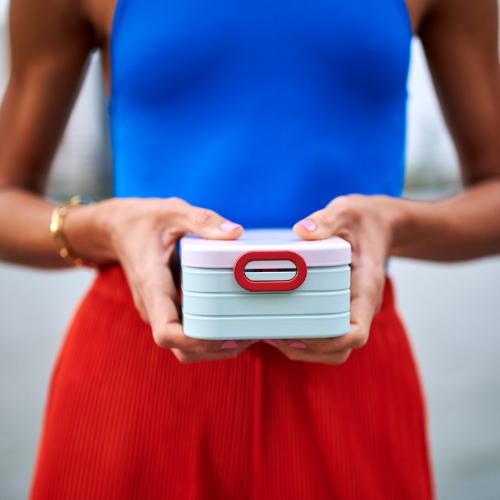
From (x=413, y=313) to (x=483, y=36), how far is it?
2788 millimetres

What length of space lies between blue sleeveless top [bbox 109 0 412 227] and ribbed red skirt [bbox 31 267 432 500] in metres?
0.14

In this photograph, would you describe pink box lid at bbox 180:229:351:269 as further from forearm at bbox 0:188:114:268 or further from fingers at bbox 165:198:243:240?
forearm at bbox 0:188:114:268

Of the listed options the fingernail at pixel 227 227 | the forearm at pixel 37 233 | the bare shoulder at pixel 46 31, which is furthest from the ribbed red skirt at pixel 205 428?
the bare shoulder at pixel 46 31

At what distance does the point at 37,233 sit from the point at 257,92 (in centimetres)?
27

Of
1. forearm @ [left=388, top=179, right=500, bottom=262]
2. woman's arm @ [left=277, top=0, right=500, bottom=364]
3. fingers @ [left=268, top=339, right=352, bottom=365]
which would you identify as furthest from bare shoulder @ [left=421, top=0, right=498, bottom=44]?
fingers @ [left=268, top=339, right=352, bottom=365]

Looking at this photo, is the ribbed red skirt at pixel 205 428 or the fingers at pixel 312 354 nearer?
the fingers at pixel 312 354

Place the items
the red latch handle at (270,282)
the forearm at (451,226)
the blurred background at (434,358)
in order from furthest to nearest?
the blurred background at (434,358) → the forearm at (451,226) → the red latch handle at (270,282)

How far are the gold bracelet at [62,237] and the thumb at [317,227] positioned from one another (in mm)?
271

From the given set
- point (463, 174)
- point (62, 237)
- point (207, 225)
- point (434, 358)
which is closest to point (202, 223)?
point (207, 225)

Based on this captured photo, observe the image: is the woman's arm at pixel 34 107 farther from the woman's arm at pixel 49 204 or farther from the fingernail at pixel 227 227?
the fingernail at pixel 227 227

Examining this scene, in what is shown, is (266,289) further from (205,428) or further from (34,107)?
(34,107)

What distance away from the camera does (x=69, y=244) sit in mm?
559

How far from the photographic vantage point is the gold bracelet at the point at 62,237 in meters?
0.56

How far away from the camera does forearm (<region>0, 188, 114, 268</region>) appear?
1.75ft
